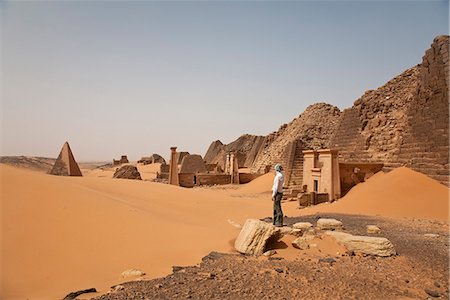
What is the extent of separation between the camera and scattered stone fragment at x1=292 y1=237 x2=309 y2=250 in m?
6.00

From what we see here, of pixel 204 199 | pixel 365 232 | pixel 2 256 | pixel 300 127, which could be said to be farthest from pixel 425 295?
pixel 300 127

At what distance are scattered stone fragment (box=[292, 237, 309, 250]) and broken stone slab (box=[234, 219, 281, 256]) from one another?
45 centimetres

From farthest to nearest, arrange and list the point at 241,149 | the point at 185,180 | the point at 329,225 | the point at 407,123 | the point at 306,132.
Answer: the point at 241,149 < the point at 306,132 < the point at 185,180 < the point at 407,123 < the point at 329,225

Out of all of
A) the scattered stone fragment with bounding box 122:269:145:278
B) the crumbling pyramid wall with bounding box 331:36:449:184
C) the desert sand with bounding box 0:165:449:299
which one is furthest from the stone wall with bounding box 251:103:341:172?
the scattered stone fragment with bounding box 122:269:145:278

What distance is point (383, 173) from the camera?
1487cm

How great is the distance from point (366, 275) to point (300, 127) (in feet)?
115

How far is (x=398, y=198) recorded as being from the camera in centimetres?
1202

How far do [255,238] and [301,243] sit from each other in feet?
3.47

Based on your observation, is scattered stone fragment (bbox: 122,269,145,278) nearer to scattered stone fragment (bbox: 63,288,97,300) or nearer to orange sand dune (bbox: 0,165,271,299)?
orange sand dune (bbox: 0,165,271,299)

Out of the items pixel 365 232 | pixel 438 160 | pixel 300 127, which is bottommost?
pixel 365 232

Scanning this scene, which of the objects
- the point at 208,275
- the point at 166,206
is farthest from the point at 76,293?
the point at 166,206

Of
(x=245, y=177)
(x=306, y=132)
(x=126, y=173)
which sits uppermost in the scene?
(x=306, y=132)

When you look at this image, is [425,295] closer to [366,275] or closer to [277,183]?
[366,275]

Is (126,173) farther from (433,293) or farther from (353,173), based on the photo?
(433,293)
